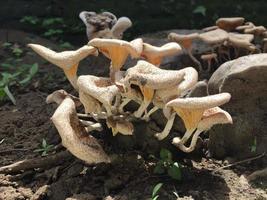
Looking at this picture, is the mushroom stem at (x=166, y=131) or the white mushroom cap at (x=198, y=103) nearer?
the white mushroom cap at (x=198, y=103)

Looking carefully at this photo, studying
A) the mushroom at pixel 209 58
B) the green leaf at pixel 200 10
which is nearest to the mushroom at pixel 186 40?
the mushroom at pixel 209 58

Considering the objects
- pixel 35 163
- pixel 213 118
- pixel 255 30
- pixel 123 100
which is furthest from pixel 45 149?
pixel 255 30

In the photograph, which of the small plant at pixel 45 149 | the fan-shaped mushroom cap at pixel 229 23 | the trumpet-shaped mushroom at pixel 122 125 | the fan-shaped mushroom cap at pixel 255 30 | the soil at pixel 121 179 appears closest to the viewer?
the trumpet-shaped mushroom at pixel 122 125

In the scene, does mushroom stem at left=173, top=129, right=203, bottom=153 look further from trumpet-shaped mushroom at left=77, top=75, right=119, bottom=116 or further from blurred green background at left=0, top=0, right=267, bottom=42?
blurred green background at left=0, top=0, right=267, bottom=42

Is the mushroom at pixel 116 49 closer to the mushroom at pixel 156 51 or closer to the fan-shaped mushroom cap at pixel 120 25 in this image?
the mushroom at pixel 156 51

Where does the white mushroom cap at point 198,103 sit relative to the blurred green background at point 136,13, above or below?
above

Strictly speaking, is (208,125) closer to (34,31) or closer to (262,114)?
(262,114)

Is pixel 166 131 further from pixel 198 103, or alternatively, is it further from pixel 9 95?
pixel 9 95

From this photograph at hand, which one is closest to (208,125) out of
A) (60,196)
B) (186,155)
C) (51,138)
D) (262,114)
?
(186,155)
